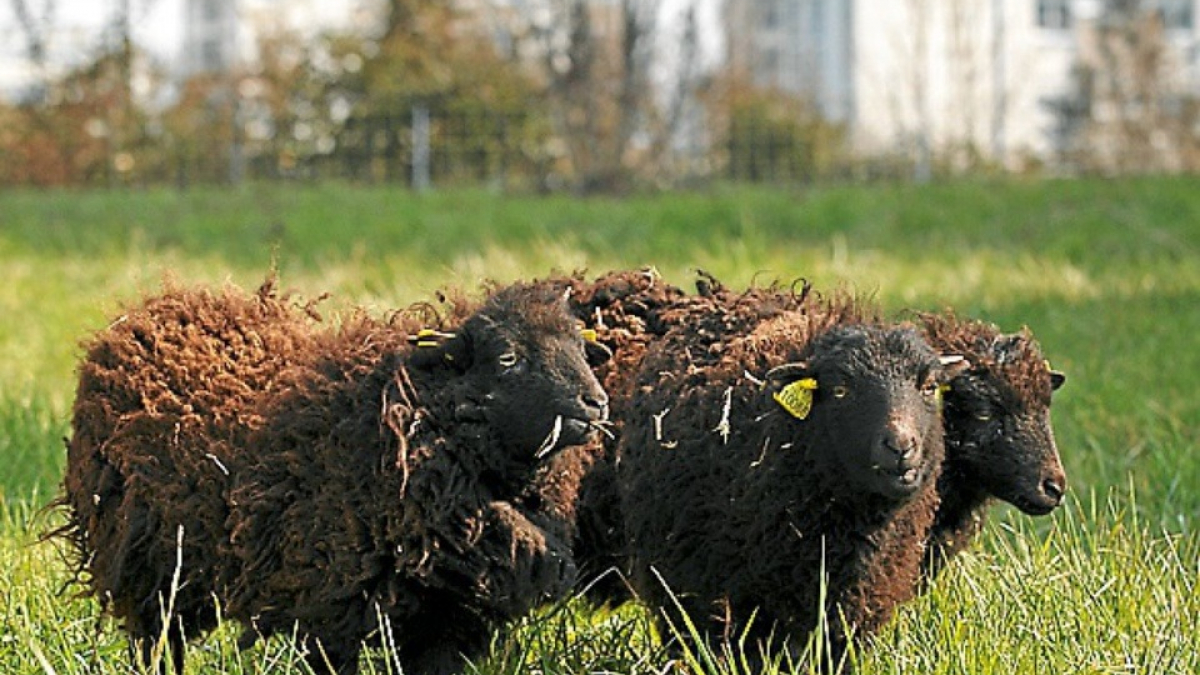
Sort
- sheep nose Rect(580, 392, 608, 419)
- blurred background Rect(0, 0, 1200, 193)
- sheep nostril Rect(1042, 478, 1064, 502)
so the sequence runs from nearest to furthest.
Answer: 1. sheep nose Rect(580, 392, 608, 419)
2. sheep nostril Rect(1042, 478, 1064, 502)
3. blurred background Rect(0, 0, 1200, 193)

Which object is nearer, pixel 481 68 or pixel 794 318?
pixel 794 318

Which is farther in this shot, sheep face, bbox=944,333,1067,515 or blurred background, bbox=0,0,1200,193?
blurred background, bbox=0,0,1200,193

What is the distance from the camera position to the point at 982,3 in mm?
38438

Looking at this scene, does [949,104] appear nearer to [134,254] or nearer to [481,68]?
[481,68]

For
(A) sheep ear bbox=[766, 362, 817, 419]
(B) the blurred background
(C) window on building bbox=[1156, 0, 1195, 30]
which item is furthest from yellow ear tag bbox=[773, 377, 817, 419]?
(C) window on building bbox=[1156, 0, 1195, 30]

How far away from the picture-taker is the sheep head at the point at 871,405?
14.3 feet

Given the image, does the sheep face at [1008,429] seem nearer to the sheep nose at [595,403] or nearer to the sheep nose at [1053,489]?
the sheep nose at [1053,489]

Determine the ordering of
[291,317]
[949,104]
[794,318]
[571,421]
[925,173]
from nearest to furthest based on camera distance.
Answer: [571,421], [794,318], [291,317], [925,173], [949,104]

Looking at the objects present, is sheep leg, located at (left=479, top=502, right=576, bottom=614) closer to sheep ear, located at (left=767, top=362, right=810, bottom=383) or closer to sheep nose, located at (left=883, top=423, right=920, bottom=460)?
sheep ear, located at (left=767, top=362, right=810, bottom=383)

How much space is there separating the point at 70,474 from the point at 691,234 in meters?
8.83

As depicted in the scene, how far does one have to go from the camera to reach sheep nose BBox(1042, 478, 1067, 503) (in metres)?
4.95

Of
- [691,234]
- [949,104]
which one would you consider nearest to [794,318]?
[691,234]

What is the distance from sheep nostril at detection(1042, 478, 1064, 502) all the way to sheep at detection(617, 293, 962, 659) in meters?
0.34

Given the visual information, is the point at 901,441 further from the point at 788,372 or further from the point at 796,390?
the point at 788,372
